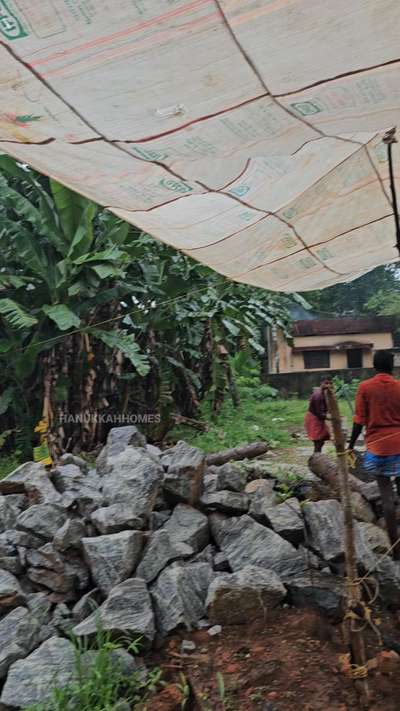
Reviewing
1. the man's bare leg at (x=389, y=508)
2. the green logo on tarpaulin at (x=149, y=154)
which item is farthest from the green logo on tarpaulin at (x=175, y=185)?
the man's bare leg at (x=389, y=508)

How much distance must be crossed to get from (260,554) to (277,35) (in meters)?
2.47

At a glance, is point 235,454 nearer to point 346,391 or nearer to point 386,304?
point 346,391

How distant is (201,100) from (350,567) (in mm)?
1877

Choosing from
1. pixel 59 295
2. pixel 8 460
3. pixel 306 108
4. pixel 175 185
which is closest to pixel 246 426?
pixel 8 460

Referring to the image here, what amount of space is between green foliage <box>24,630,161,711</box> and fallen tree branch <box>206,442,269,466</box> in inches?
102

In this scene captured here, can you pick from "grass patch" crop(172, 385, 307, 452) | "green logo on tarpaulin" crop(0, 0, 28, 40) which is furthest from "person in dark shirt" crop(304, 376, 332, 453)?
"green logo on tarpaulin" crop(0, 0, 28, 40)

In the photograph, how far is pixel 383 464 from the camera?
3.35 metres

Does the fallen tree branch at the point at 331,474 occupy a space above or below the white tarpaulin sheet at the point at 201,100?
below

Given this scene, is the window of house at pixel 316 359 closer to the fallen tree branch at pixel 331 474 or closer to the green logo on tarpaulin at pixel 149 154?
the fallen tree branch at pixel 331 474

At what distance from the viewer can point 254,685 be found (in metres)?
2.17

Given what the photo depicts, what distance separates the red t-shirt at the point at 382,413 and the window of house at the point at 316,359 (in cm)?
1541

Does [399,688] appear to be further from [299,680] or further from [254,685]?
[254,685]

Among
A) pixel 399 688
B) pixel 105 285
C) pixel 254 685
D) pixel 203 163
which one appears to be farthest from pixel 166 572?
pixel 105 285

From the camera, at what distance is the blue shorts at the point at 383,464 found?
3.32 metres
